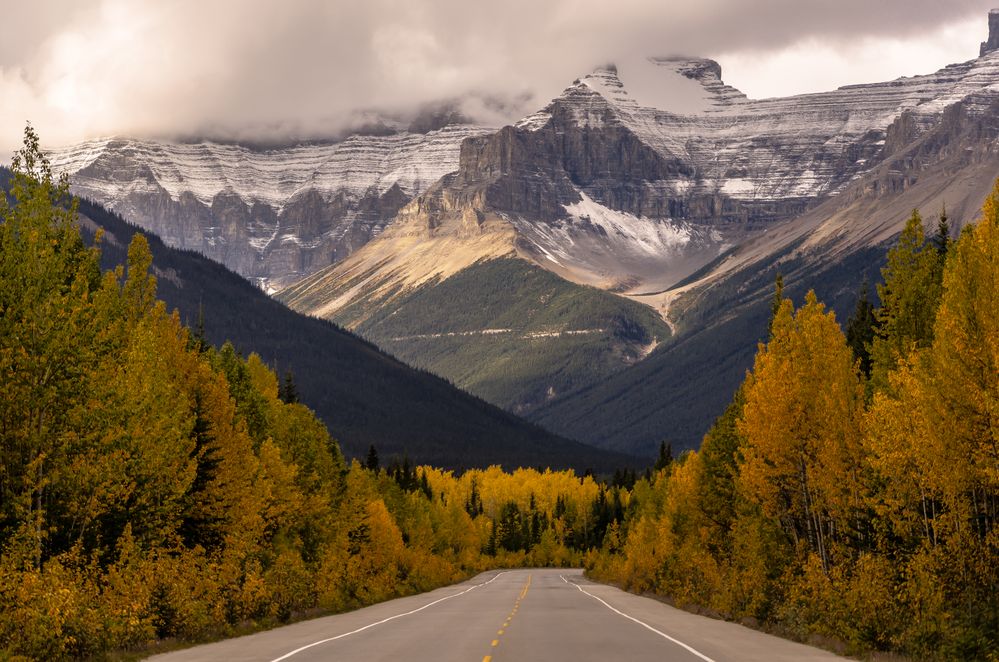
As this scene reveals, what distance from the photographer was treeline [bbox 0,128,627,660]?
28.9 meters

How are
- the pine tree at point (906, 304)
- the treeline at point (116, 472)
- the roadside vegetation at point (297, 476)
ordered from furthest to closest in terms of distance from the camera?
Answer: the pine tree at point (906, 304), the roadside vegetation at point (297, 476), the treeline at point (116, 472)

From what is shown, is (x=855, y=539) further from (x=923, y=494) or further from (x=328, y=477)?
(x=328, y=477)

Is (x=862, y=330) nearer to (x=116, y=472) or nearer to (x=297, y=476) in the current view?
(x=297, y=476)

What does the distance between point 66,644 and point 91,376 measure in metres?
6.03

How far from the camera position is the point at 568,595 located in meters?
81.8

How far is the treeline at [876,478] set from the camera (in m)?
31.8

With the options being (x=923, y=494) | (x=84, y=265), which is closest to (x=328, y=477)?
(x=84, y=265)

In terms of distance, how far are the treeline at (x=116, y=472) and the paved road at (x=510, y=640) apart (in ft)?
7.41

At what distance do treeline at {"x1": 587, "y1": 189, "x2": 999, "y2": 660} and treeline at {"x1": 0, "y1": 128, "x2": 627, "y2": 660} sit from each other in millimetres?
18681

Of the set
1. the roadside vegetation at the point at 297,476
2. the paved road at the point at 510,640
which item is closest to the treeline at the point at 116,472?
the roadside vegetation at the point at 297,476

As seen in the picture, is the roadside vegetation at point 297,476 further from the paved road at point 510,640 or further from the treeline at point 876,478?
the paved road at point 510,640

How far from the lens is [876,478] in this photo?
42344mm

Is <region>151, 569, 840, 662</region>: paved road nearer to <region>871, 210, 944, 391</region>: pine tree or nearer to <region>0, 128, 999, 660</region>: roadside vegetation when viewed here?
<region>0, 128, 999, 660</region>: roadside vegetation

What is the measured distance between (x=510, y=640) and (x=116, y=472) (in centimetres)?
1242
